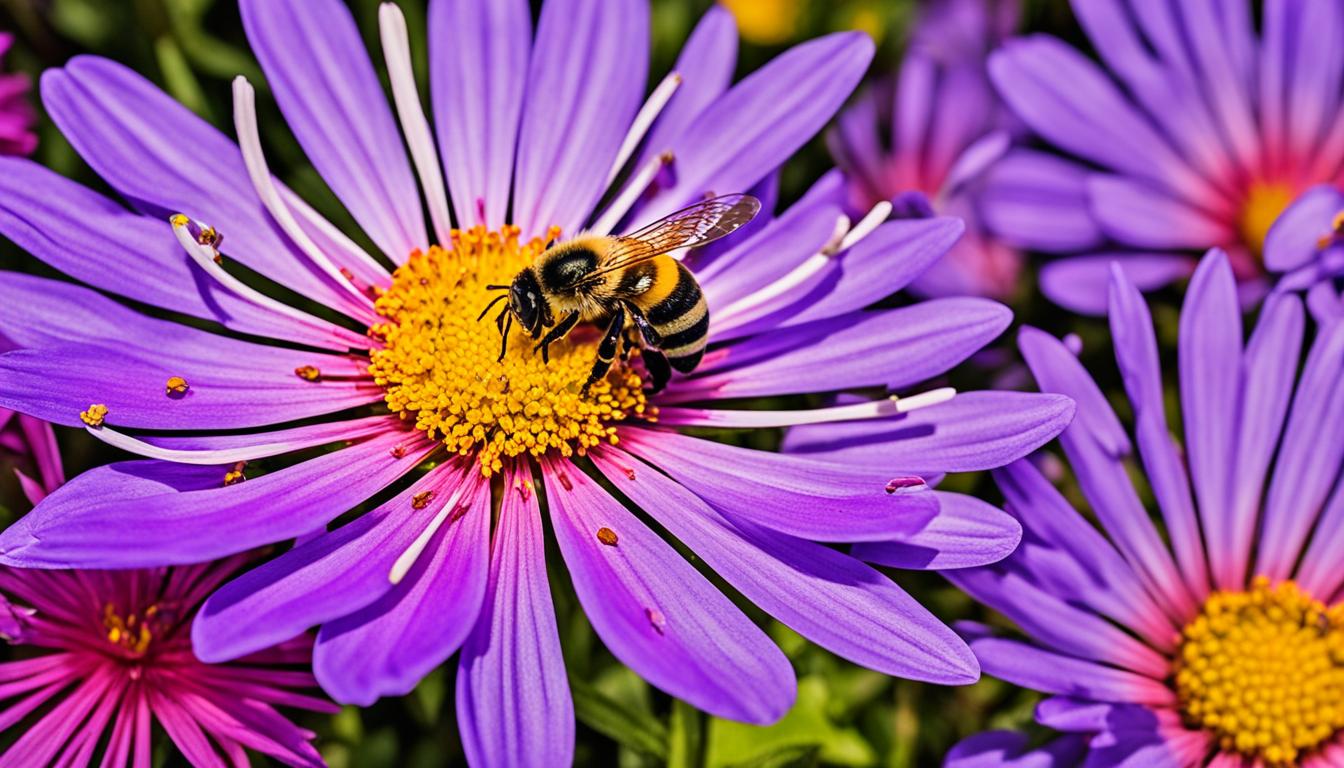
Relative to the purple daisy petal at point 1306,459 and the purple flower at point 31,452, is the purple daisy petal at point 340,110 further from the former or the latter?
the purple daisy petal at point 1306,459

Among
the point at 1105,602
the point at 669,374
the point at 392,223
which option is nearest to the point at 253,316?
the point at 392,223

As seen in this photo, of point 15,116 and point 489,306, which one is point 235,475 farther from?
point 15,116

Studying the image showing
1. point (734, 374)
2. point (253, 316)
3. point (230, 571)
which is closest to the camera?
point (230, 571)

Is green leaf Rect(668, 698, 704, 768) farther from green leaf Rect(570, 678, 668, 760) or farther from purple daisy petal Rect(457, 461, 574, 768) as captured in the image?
purple daisy petal Rect(457, 461, 574, 768)

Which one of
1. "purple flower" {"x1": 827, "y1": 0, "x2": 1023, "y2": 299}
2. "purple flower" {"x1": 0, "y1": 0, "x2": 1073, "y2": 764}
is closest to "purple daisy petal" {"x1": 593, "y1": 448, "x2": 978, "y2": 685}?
"purple flower" {"x1": 0, "y1": 0, "x2": 1073, "y2": 764}

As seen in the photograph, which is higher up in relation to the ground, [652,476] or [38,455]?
[38,455]

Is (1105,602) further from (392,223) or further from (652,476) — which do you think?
(392,223)

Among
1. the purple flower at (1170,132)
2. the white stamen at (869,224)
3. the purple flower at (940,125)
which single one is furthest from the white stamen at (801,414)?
the purple flower at (940,125)
